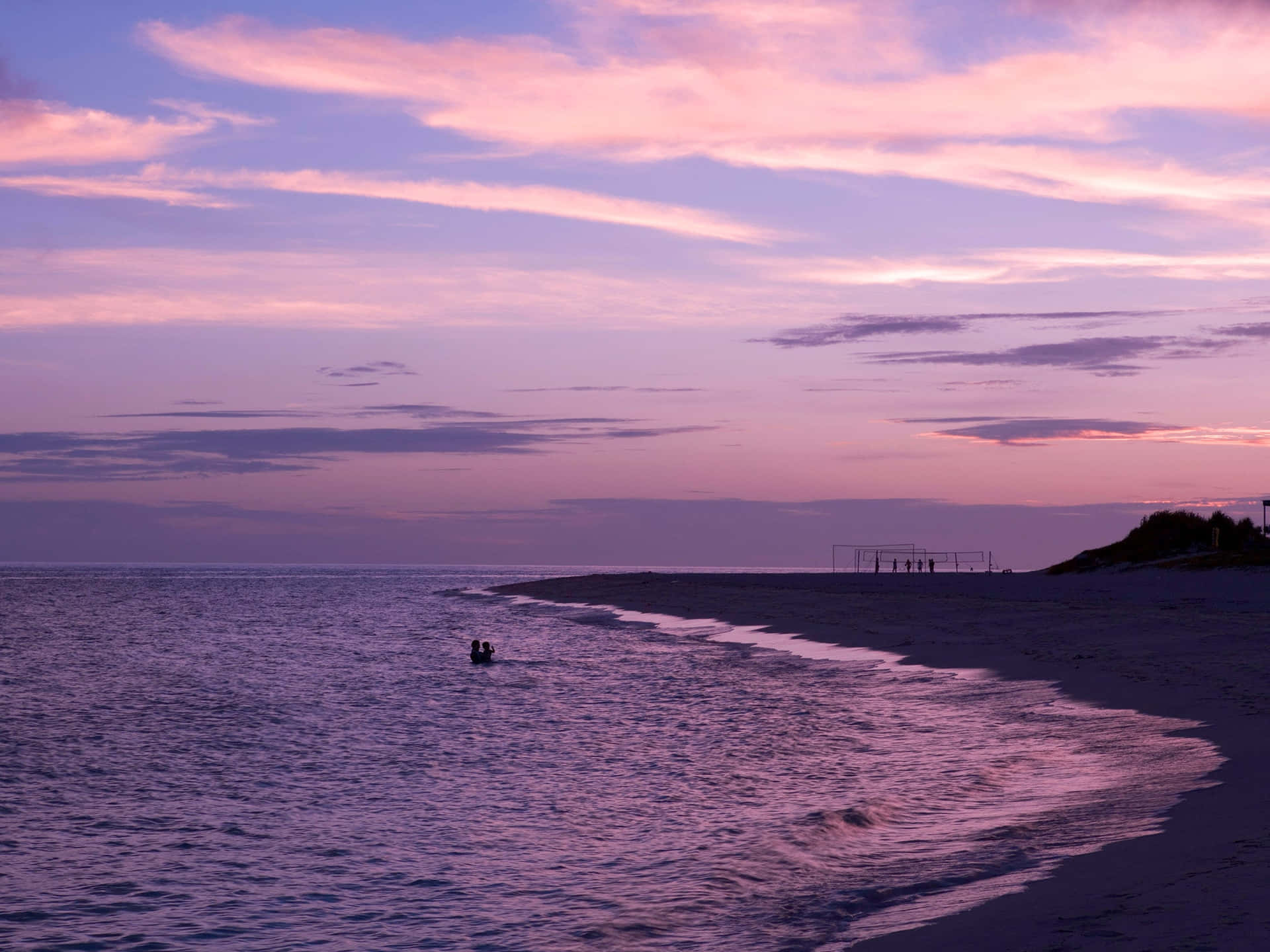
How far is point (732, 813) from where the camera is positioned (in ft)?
51.2

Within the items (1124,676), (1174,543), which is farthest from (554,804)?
(1174,543)

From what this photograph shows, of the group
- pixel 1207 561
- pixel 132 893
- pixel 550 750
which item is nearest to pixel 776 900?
pixel 132 893

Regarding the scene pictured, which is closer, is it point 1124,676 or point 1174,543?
point 1124,676

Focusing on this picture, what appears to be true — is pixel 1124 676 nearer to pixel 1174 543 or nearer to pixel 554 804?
pixel 554 804

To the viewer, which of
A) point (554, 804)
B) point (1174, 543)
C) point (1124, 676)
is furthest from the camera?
point (1174, 543)

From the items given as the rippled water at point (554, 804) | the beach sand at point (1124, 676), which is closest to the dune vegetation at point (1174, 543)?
the beach sand at point (1124, 676)

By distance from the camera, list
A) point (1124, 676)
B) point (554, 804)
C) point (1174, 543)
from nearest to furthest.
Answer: point (554, 804), point (1124, 676), point (1174, 543)

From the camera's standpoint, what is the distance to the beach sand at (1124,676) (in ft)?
29.2

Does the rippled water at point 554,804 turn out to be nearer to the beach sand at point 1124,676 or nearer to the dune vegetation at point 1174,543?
the beach sand at point 1124,676

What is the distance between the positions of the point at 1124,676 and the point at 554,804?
15.7 m

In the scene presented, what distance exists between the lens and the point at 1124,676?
2602 cm

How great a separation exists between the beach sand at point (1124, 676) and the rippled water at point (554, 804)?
73 centimetres

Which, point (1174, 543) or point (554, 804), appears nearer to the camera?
point (554, 804)

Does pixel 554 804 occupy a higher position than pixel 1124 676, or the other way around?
pixel 1124 676
